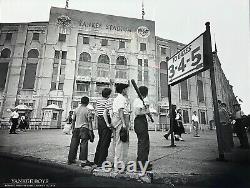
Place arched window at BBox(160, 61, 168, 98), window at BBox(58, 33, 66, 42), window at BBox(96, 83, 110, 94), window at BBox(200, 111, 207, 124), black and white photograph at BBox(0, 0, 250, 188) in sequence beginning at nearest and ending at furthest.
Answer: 1. black and white photograph at BBox(0, 0, 250, 188)
2. window at BBox(58, 33, 66, 42)
3. window at BBox(96, 83, 110, 94)
4. arched window at BBox(160, 61, 168, 98)
5. window at BBox(200, 111, 207, 124)

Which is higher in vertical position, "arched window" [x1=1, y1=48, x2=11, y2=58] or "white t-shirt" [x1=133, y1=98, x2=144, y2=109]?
"arched window" [x1=1, y1=48, x2=11, y2=58]

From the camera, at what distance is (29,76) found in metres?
12.9

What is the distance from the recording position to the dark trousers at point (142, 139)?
7.37 feet

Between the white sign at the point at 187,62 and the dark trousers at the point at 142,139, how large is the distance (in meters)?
1.40

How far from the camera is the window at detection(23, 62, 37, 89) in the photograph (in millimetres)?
11984


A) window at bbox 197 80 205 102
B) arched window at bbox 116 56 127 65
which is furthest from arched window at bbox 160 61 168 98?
window at bbox 197 80 205 102

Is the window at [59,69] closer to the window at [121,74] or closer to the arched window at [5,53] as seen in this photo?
the arched window at [5,53]

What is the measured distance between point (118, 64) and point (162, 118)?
5.85 m

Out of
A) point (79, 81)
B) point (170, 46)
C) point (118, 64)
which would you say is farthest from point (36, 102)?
point (170, 46)

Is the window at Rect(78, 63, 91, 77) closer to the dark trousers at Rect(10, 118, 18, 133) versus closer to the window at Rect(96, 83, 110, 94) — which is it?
the window at Rect(96, 83, 110, 94)

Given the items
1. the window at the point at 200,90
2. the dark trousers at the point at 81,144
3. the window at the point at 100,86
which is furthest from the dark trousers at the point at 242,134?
the window at the point at 200,90

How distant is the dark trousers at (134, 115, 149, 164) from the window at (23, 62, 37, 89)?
11.7m

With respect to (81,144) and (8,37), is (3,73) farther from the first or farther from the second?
(81,144)

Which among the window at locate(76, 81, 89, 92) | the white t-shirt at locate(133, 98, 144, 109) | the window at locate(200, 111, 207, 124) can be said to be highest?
the window at locate(76, 81, 89, 92)
